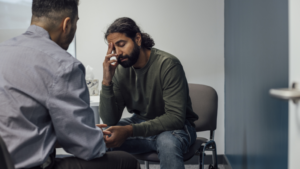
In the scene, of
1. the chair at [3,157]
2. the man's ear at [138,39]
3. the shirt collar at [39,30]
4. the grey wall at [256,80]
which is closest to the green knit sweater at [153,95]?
the man's ear at [138,39]

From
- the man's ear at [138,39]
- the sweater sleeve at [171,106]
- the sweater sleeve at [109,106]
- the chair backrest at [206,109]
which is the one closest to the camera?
the sweater sleeve at [171,106]

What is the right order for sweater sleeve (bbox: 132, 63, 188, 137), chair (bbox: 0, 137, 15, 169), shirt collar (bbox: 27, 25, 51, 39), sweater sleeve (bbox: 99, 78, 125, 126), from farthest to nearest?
sweater sleeve (bbox: 99, 78, 125, 126) → sweater sleeve (bbox: 132, 63, 188, 137) → shirt collar (bbox: 27, 25, 51, 39) → chair (bbox: 0, 137, 15, 169)

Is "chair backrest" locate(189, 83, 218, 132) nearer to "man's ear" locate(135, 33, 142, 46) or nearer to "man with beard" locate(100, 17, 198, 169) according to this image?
"man with beard" locate(100, 17, 198, 169)

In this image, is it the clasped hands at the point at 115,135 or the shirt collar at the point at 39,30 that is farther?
the clasped hands at the point at 115,135

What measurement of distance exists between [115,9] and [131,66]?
3.15 ft

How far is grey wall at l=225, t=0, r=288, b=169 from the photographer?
3.22 ft

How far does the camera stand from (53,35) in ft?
3.35

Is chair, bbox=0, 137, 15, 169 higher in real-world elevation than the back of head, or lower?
lower

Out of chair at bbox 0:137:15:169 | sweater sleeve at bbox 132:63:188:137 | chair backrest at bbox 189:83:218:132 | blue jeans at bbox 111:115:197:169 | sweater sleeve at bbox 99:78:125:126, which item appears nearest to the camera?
chair at bbox 0:137:15:169

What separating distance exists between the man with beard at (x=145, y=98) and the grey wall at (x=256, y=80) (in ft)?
1.10

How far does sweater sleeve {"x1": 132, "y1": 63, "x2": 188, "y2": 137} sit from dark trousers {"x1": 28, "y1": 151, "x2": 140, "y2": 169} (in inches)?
12.6

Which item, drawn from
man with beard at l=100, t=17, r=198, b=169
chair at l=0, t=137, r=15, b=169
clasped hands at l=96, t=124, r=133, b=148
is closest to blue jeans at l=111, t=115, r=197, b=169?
man with beard at l=100, t=17, r=198, b=169

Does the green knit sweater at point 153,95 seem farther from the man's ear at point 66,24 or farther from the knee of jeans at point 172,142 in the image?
the man's ear at point 66,24

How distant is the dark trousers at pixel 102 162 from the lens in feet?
3.16
